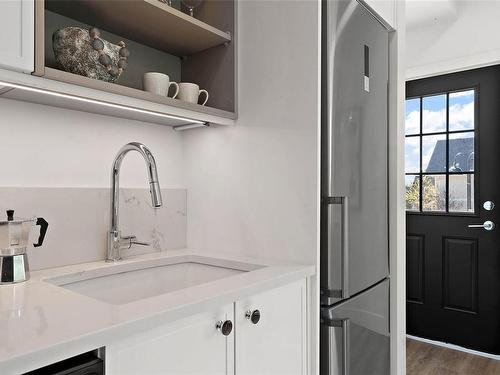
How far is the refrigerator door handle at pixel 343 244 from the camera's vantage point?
4.66 ft

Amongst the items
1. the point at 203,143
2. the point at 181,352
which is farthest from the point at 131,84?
the point at 181,352

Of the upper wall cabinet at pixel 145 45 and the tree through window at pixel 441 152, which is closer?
the upper wall cabinet at pixel 145 45

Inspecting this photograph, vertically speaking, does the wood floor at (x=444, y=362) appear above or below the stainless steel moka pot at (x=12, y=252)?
below

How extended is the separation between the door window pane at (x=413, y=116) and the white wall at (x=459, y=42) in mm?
209

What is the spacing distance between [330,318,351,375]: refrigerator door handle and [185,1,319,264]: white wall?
0.27 m

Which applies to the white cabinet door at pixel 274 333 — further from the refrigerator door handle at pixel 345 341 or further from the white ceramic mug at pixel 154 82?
the white ceramic mug at pixel 154 82

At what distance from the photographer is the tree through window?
286 centimetres

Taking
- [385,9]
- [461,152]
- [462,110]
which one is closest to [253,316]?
[385,9]

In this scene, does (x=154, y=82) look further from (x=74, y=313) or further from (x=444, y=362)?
(x=444, y=362)

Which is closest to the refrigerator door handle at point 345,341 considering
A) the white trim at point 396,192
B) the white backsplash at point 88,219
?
the white trim at point 396,192

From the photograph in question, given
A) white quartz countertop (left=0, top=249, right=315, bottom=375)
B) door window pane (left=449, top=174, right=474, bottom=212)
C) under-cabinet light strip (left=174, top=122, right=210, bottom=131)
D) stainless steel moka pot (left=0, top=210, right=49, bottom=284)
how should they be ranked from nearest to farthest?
white quartz countertop (left=0, top=249, right=315, bottom=375), stainless steel moka pot (left=0, top=210, right=49, bottom=284), under-cabinet light strip (left=174, top=122, right=210, bottom=131), door window pane (left=449, top=174, right=474, bottom=212)

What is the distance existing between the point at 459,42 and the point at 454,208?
124 centimetres

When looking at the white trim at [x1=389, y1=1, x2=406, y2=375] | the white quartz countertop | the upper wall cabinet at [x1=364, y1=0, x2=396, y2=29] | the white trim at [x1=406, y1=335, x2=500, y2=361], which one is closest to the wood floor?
the white trim at [x1=406, y1=335, x2=500, y2=361]

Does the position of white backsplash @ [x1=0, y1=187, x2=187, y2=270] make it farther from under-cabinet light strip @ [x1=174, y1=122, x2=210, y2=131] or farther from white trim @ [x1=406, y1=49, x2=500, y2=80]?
white trim @ [x1=406, y1=49, x2=500, y2=80]
